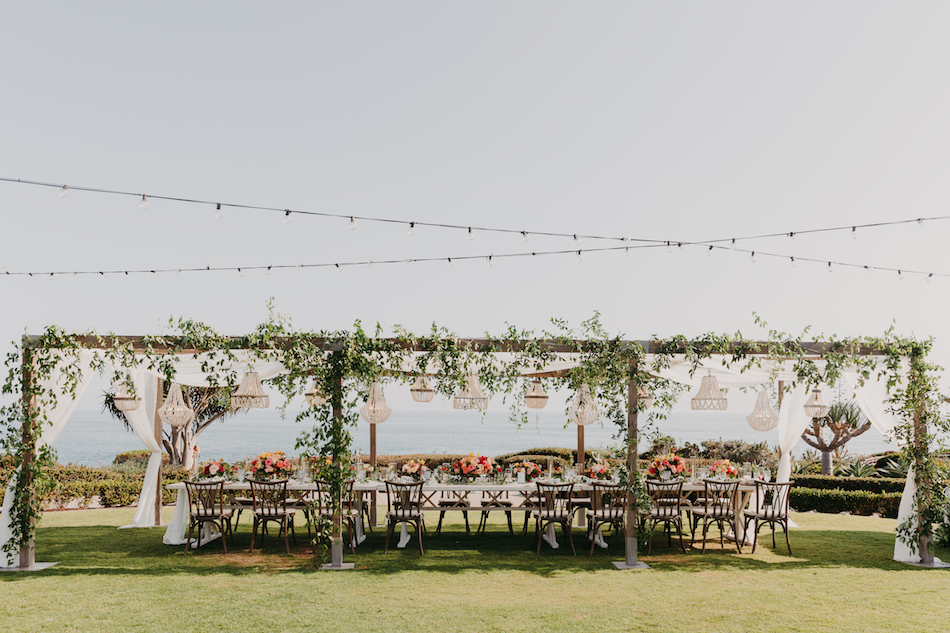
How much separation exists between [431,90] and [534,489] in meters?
6.35

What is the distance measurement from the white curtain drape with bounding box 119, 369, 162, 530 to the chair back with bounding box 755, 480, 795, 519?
761cm

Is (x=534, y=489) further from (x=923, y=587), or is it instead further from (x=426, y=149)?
(x=426, y=149)

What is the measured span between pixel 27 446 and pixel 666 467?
700 cm

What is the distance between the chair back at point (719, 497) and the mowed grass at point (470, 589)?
0.46m

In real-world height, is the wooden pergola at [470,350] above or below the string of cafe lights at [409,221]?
below

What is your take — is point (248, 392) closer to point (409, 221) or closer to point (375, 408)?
point (375, 408)

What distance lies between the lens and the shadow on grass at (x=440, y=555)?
6738 millimetres

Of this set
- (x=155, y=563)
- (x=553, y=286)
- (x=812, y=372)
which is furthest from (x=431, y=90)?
(x=553, y=286)

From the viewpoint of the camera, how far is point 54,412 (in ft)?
22.3

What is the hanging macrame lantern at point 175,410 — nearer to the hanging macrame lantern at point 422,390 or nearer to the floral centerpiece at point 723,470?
the hanging macrame lantern at point 422,390

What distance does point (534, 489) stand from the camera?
26.9ft

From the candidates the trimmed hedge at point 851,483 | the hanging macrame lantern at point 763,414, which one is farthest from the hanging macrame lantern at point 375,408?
the trimmed hedge at point 851,483

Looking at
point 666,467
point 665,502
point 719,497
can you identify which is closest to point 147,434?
point 665,502

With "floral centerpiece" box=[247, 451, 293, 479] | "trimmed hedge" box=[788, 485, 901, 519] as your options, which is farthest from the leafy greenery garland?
"trimmed hedge" box=[788, 485, 901, 519]
